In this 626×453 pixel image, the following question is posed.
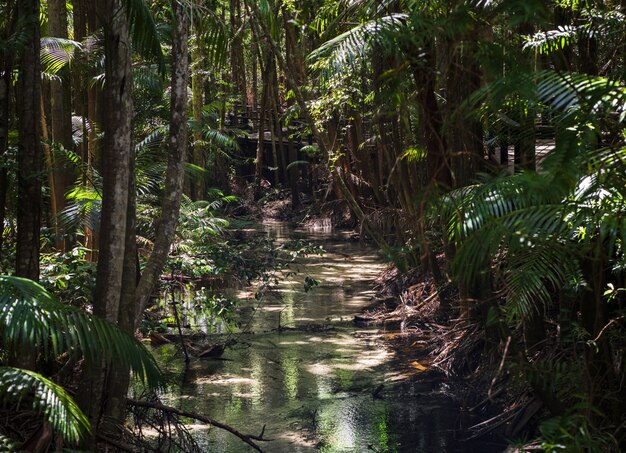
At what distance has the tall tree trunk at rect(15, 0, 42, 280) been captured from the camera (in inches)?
201

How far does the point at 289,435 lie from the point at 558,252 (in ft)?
13.8

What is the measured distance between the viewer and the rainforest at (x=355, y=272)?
3270 millimetres

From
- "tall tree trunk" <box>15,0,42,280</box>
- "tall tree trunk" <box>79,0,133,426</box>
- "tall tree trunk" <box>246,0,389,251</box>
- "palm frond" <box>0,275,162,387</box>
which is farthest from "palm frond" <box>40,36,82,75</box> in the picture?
"palm frond" <box>0,275,162,387</box>

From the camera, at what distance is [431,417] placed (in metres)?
7.65

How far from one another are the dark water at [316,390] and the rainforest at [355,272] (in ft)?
0.11

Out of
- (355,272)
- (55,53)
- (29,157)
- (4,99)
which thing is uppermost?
(55,53)

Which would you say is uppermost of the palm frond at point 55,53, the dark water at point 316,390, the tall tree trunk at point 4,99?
the palm frond at point 55,53

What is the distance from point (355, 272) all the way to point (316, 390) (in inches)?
271

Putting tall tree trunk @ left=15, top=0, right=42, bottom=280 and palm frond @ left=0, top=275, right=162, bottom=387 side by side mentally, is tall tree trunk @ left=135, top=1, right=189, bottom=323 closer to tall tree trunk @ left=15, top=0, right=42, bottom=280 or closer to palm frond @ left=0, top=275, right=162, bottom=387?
tall tree trunk @ left=15, top=0, right=42, bottom=280

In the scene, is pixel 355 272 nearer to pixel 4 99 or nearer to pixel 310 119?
pixel 310 119

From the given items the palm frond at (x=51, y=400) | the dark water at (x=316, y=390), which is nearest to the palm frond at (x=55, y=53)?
the dark water at (x=316, y=390)

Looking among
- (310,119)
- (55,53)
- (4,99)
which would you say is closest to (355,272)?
(310,119)

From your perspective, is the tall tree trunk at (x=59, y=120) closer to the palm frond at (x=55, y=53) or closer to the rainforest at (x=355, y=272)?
the rainforest at (x=355, y=272)

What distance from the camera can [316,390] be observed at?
8.34 metres
